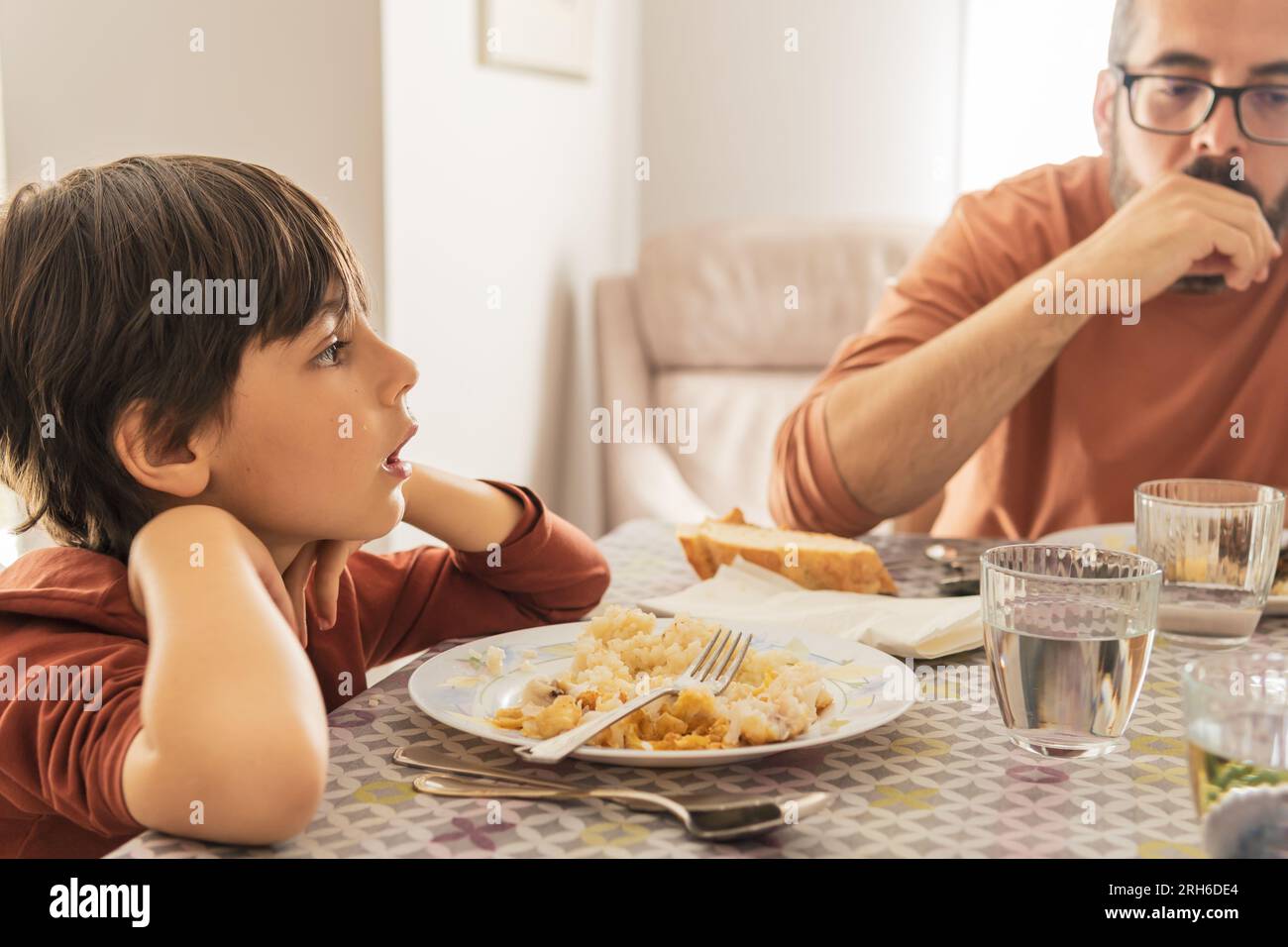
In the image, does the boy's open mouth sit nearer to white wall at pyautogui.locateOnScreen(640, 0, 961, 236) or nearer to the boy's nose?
the boy's nose

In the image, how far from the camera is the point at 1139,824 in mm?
603

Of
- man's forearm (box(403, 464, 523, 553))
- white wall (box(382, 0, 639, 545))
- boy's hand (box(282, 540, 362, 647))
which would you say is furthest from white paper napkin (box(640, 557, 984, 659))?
white wall (box(382, 0, 639, 545))

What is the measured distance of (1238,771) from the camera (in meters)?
0.55

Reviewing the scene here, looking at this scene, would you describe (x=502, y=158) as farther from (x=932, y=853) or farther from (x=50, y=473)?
(x=932, y=853)

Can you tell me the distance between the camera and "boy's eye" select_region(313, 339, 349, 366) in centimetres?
81

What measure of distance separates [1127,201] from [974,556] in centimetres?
54

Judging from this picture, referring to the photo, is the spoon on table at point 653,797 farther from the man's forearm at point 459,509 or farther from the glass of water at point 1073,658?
the man's forearm at point 459,509

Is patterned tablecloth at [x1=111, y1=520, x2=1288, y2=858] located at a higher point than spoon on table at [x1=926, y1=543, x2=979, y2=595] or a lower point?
higher

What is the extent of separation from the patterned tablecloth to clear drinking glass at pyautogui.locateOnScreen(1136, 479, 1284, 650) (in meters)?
0.14

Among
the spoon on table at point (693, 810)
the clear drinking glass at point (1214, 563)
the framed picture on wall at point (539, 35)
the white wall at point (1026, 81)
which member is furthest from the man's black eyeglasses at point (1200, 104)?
the white wall at point (1026, 81)

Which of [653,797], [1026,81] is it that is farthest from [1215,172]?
[1026,81]

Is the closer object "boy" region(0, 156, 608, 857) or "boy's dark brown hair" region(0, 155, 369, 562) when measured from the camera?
"boy" region(0, 156, 608, 857)

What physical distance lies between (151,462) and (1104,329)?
3.86ft
